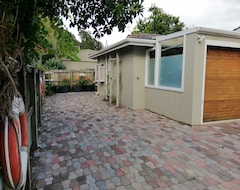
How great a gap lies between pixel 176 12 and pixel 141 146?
1994 cm

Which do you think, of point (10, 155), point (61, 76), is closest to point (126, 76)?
point (10, 155)

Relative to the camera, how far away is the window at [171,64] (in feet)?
17.7

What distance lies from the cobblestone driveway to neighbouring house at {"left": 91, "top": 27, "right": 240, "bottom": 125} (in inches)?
21.7

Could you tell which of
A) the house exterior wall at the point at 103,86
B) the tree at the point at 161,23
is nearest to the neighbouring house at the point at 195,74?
the house exterior wall at the point at 103,86

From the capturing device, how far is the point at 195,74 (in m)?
4.89

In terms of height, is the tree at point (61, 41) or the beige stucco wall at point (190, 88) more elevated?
the tree at point (61, 41)

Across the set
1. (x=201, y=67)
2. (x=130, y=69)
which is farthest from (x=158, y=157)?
(x=130, y=69)

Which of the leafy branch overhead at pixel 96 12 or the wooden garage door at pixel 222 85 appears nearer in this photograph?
the leafy branch overhead at pixel 96 12

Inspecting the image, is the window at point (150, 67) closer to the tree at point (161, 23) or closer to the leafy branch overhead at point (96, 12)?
the leafy branch overhead at point (96, 12)

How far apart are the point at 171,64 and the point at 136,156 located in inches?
137

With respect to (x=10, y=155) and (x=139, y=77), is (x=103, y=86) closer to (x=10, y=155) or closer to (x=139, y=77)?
(x=139, y=77)

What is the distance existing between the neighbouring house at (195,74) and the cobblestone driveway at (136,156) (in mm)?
→ 552

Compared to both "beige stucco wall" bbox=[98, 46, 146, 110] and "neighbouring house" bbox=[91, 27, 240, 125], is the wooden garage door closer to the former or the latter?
"neighbouring house" bbox=[91, 27, 240, 125]

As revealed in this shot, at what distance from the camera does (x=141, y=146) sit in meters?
3.61
